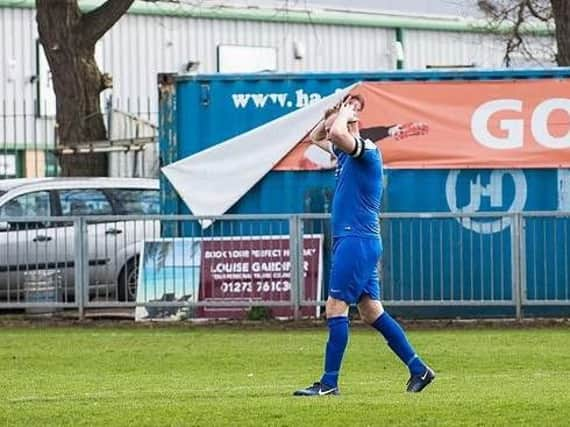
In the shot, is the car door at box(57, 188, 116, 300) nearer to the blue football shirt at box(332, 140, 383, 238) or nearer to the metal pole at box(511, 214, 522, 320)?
the metal pole at box(511, 214, 522, 320)

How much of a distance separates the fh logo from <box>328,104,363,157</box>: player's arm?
30.5ft

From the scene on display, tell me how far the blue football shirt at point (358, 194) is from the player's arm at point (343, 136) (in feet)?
0.61

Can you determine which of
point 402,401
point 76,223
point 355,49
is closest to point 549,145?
point 76,223

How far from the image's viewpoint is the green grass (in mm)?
11125

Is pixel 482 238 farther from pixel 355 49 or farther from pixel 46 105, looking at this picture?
pixel 355 49

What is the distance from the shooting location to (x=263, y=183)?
882 inches

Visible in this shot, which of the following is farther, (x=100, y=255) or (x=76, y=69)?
(x=76, y=69)

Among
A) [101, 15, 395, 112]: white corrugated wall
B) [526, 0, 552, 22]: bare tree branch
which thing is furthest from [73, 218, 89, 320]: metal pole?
[101, 15, 395, 112]: white corrugated wall

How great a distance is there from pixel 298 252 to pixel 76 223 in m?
2.62

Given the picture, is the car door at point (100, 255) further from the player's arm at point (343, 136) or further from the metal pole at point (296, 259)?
the player's arm at point (343, 136)

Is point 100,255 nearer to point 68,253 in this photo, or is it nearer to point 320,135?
point 68,253

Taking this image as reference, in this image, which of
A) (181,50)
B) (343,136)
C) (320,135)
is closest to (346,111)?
(343,136)

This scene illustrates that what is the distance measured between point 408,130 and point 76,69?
8872 mm

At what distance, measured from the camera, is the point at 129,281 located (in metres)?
→ 21.9
